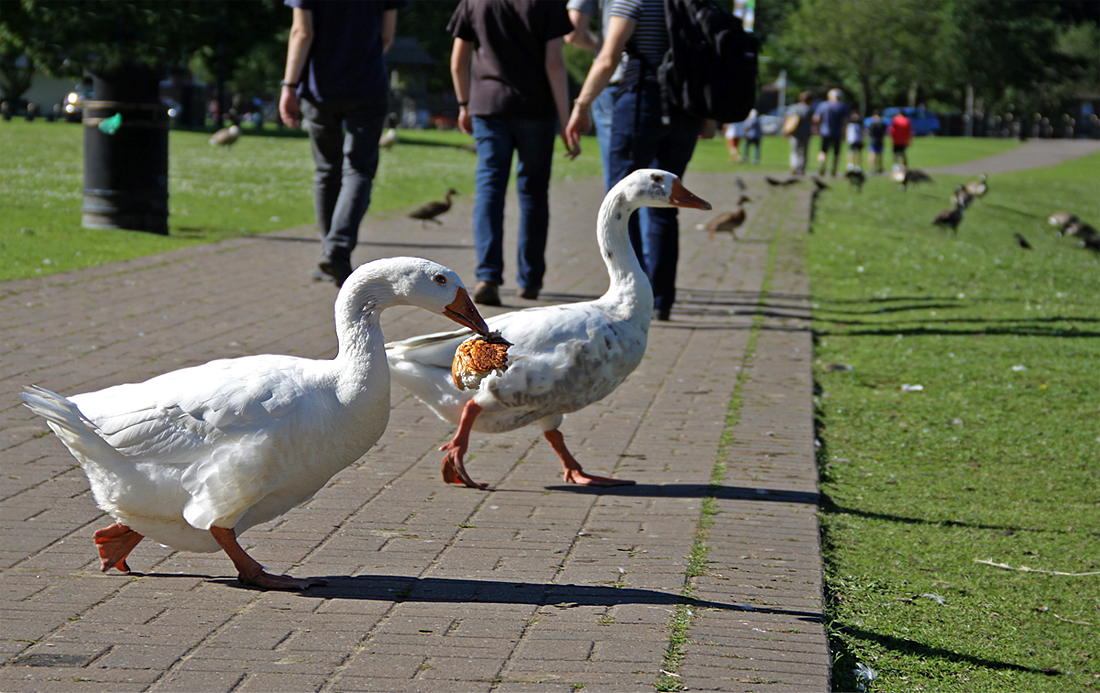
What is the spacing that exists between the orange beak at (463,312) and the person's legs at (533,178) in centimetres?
479

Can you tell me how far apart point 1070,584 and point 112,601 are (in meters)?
3.21

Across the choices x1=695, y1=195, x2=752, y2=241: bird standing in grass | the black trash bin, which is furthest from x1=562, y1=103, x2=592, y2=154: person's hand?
x1=695, y1=195, x2=752, y2=241: bird standing in grass

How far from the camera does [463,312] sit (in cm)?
371

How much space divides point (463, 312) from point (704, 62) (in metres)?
4.70

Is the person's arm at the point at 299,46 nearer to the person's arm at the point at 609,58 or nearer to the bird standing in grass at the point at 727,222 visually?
the person's arm at the point at 609,58

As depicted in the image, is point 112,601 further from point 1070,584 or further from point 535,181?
point 535,181

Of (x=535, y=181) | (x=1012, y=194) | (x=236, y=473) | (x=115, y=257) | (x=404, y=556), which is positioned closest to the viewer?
(x=236, y=473)

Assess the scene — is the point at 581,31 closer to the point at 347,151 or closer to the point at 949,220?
the point at 347,151

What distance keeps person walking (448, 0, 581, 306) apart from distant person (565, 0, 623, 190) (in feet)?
0.57

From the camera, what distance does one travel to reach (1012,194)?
28359 millimetres

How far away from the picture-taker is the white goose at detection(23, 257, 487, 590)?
345 cm

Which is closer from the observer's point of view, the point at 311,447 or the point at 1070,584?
the point at 311,447

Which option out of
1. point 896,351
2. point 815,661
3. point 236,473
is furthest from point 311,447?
point 896,351

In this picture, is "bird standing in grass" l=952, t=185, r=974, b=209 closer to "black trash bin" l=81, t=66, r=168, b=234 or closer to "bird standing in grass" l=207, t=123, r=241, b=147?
"black trash bin" l=81, t=66, r=168, b=234
